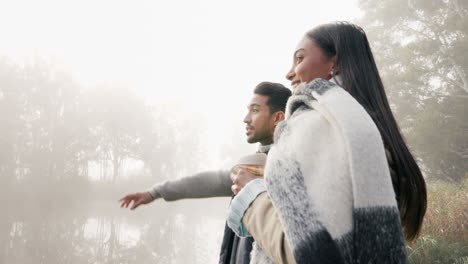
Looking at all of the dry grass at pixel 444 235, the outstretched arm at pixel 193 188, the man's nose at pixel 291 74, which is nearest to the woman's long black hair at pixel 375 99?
the man's nose at pixel 291 74

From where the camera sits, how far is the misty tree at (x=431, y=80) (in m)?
12.5

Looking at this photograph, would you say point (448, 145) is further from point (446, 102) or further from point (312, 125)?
point (312, 125)

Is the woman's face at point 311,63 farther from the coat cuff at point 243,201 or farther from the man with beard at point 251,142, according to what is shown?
the man with beard at point 251,142

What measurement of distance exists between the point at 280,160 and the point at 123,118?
1263 inches

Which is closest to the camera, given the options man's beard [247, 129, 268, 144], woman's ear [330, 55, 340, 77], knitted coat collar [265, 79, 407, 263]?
knitted coat collar [265, 79, 407, 263]

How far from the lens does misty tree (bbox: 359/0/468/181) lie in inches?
493

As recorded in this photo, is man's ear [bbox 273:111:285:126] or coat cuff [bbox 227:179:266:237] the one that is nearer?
coat cuff [bbox 227:179:266:237]

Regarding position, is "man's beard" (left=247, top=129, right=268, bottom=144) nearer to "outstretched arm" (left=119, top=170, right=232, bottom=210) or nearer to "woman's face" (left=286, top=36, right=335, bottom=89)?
"outstretched arm" (left=119, top=170, right=232, bottom=210)

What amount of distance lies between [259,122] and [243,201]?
1173mm

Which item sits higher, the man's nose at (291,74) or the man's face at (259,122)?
the man's nose at (291,74)

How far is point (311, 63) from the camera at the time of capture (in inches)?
51.1

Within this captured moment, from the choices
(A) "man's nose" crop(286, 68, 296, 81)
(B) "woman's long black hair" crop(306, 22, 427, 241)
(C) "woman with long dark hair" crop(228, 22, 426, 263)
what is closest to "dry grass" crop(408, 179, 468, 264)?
(B) "woman's long black hair" crop(306, 22, 427, 241)

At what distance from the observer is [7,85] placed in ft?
76.4

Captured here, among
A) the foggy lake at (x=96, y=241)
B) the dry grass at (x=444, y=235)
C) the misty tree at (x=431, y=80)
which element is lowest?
the foggy lake at (x=96, y=241)
